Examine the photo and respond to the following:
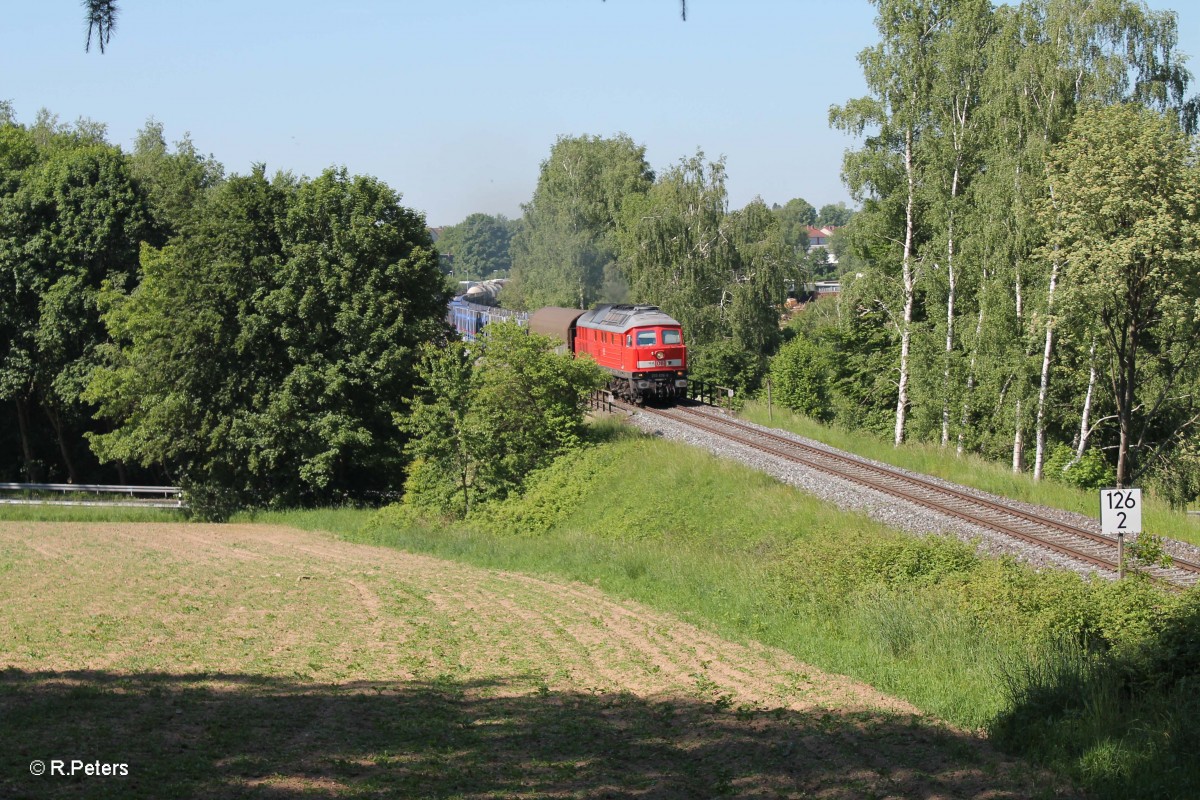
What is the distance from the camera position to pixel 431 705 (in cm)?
1312

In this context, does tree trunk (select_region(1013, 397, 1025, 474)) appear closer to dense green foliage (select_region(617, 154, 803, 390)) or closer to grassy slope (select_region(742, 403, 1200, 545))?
grassy slope (select_region(742, 403, 1200, 545))

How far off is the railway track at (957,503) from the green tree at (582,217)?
49.6 meters

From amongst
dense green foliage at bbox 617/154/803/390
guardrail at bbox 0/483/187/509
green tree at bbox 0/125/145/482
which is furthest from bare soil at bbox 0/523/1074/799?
dense green foliage at bbox 617/154/803/390

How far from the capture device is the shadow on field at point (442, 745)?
10086 mm

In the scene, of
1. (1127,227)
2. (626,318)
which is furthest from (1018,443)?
(626,318)

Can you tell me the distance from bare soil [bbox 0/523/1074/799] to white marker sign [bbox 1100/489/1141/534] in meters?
4.17

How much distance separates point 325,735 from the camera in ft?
38.1

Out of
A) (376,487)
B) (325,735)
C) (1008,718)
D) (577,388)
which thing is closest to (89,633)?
(325,735)

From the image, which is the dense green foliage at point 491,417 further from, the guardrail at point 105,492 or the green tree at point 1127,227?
the green tree at point 1127,227

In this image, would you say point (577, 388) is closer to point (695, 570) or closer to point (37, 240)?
point (695, 570)

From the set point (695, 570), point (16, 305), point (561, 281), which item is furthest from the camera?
point (561, 281)

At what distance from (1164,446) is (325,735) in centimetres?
3235

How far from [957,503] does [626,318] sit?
800 inches
